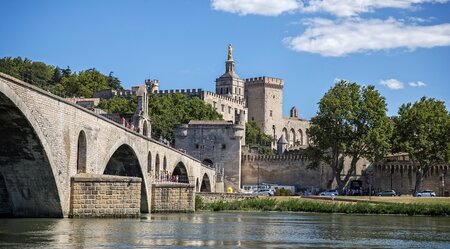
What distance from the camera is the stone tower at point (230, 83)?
150625 mm

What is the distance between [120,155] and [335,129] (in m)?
38.0

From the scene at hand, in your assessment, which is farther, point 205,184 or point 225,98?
point 225,98

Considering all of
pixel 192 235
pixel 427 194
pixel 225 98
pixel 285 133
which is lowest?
pixel 192 235

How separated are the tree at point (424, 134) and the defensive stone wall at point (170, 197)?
37225 millimetres

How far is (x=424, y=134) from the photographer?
8419 centimetres

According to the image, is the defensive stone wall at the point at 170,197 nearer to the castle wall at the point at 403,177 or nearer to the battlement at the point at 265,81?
the castle wall at the point at 403,177

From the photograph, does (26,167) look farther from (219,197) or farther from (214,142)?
(214,142)

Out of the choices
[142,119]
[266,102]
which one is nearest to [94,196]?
[142,119]

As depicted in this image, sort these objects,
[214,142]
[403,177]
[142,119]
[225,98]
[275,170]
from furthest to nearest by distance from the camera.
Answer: [225,98] → [275,170] → [214,142] → [403,177] → [142,119]

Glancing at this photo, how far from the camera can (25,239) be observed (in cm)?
2781

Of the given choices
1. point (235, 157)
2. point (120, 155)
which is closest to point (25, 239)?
point (120, 155)

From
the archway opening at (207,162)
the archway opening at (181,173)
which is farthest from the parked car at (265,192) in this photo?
the archway opening at (181,173)

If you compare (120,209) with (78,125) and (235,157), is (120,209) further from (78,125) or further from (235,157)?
(235,157)

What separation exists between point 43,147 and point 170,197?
19775mm
